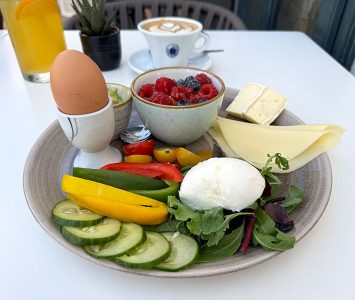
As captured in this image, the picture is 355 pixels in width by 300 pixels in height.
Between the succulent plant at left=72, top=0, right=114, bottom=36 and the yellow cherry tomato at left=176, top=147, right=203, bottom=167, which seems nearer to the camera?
the yellow cherry tomato at left=176, top=147, right=203, bottom=167

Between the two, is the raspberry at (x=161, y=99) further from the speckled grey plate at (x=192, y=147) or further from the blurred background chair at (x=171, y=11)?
the blurred background chair at (x=171, y=11)

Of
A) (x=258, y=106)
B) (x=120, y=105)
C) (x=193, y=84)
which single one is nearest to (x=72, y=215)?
(x=120, y=105)

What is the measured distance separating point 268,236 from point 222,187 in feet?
0.34

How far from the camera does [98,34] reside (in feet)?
3.39

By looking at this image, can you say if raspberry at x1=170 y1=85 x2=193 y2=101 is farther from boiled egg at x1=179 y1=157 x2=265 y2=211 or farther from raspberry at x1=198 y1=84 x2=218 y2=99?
boiled egg at x1=179 y1=157 x2=265 y2=211

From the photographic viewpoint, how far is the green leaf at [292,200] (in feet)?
1.79

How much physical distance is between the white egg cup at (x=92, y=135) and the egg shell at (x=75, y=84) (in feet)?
0.04

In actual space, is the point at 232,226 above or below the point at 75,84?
below

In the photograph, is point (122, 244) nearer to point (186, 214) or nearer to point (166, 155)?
point (186, 214)

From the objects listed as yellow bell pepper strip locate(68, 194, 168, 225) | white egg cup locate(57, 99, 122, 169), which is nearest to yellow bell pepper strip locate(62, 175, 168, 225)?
yellow bell pepper strip locate(68, 194, 168, 225)

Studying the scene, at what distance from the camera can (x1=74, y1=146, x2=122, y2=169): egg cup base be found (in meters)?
0.68

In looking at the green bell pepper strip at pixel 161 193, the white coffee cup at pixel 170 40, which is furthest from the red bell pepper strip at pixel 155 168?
the white coffee cup at pixel 170 40

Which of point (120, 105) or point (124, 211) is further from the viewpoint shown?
point (120, 105)

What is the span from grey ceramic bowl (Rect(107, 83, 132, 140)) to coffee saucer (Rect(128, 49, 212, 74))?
1.00ft
